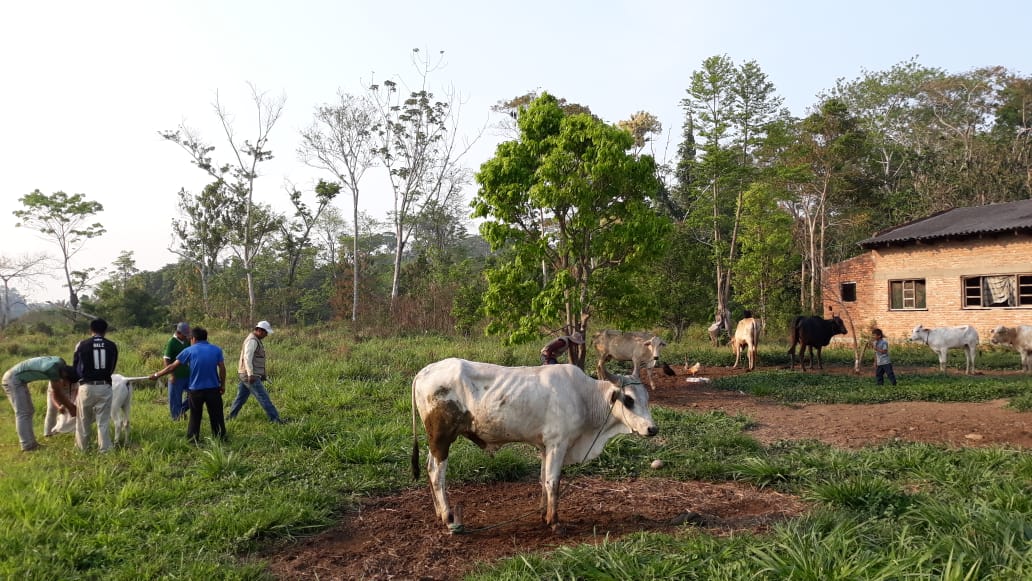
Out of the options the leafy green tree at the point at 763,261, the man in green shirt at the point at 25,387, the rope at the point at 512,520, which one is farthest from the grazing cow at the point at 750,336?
the man in green shirt at the point at 25,387

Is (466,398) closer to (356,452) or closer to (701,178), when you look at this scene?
(356,452)

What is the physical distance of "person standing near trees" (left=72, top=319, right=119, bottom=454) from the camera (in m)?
7.88

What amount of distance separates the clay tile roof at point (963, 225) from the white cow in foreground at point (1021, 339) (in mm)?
4368

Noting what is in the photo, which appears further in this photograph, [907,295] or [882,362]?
[907,295]

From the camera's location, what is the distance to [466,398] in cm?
556

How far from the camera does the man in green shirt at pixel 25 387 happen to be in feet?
26.7

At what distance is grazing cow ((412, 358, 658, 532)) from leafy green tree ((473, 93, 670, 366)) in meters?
7.30

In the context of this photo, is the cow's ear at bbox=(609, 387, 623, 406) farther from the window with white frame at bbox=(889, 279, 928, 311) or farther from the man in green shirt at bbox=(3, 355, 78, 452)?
the window with white frame at bbox=(889, 279, 928, 311)

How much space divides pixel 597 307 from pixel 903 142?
112 feet

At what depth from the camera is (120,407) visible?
27.8 ft

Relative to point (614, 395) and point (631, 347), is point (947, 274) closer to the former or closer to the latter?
point (631, 347)

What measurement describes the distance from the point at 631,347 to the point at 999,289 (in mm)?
13898

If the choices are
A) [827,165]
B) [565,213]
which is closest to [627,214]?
[565,213]

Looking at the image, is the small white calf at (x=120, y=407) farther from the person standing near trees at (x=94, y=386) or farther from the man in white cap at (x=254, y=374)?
the man in white cap at (x=254, y=374)
